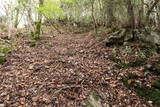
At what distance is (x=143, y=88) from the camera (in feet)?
15.8

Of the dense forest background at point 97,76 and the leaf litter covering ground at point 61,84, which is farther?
the dense forest background at point 97,76

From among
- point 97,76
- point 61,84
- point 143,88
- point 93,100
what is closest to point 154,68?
point 143,88

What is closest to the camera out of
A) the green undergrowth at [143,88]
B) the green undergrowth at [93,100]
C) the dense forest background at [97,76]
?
the green undergrowth at [93,100]

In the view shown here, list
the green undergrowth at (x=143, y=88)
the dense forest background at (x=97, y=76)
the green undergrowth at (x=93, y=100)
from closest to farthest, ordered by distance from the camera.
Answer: the green undergrowth at (x=93, y=100), the dense forest background at (x=97, y=76), the green undergrowth at (x=143, y=88)

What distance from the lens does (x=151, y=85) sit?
16.0ft

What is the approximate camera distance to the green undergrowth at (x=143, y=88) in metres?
4.43

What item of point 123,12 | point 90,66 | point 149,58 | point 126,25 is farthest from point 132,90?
point 123,12

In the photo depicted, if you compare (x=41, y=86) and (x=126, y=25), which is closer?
(x=41, y=86)

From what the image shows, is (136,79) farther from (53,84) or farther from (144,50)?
(53,84)

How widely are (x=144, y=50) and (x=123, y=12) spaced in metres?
5.36

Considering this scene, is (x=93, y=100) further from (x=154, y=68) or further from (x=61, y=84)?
(x=154, y=68)

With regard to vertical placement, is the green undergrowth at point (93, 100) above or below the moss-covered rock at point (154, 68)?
below

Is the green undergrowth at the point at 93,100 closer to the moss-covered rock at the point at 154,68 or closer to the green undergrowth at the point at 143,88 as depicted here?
the green undergrowth at the point at 143,88

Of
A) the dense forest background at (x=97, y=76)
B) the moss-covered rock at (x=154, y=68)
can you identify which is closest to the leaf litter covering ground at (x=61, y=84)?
the dense forest background at (x=97, y=76)
